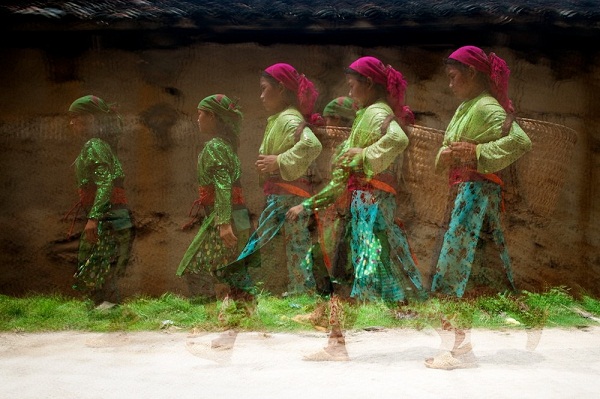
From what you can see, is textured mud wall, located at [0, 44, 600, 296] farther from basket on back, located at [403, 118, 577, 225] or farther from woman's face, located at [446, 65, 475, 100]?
woman's face, located at [446, 65, 475, 100]

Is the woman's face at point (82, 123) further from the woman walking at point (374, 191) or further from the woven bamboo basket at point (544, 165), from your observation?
the woven bamboo basket at point (544, 165)

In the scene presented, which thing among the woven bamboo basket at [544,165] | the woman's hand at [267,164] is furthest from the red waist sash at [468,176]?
the woman's hand at [267,164]

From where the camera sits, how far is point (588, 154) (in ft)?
23.2

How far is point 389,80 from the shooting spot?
6711 millimetres

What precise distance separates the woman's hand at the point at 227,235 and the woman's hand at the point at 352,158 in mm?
1114

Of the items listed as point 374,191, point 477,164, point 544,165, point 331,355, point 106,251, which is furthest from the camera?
point 106,251

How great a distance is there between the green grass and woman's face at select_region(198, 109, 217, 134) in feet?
4.89

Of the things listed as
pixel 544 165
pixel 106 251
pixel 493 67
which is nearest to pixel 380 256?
pixel 544 165

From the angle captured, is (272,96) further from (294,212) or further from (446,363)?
(446,363)

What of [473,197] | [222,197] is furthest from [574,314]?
[222,197]

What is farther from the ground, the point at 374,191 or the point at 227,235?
the point at 374,191

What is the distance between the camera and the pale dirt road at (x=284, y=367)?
5215 mm

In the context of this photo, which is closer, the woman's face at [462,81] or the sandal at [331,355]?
the sandal at [331,355]

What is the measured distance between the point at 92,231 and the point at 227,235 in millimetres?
1240
